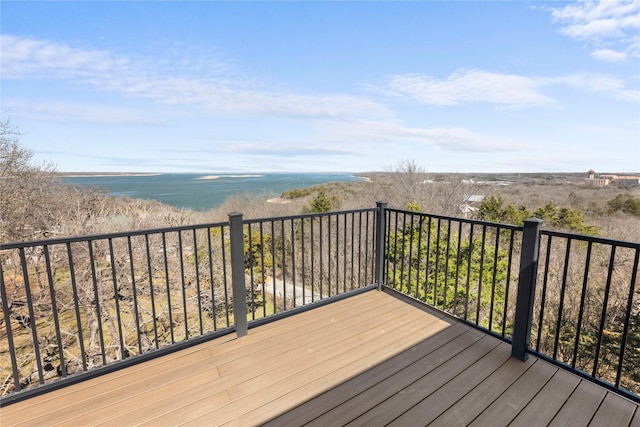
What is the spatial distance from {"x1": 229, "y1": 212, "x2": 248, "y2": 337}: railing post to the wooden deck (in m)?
0.15

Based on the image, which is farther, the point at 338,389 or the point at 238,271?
the point at 238,271

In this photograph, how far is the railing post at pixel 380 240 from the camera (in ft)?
10.8

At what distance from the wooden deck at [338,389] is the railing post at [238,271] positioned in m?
0.15

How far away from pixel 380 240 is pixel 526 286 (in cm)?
153

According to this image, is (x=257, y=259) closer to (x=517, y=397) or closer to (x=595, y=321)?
(x=517, y=397)

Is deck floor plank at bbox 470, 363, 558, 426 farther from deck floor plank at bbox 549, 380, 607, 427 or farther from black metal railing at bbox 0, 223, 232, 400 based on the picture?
black metal railing at bbox 0, 223, 232, 400

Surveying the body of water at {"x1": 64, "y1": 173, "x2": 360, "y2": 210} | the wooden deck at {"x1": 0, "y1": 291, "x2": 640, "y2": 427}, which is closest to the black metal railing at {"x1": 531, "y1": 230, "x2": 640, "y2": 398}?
the wooden deck at {"x1": 0, "y1": 291, "x2": 640, "y2": 427}

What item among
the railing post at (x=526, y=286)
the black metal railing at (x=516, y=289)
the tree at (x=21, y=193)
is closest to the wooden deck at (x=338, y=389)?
the railing post at (x=526, y=286)

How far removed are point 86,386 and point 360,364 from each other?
6.12 feet

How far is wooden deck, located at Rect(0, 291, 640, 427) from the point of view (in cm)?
159

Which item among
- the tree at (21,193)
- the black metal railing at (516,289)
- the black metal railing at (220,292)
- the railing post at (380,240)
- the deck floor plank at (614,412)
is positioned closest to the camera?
the deck floor plank at (614,412)

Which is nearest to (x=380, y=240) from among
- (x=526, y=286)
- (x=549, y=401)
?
(x=526, y=286)

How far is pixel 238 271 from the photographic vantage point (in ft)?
7.88

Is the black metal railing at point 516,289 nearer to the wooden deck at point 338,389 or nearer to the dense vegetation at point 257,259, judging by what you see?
the dense vegetation at point 257,259
